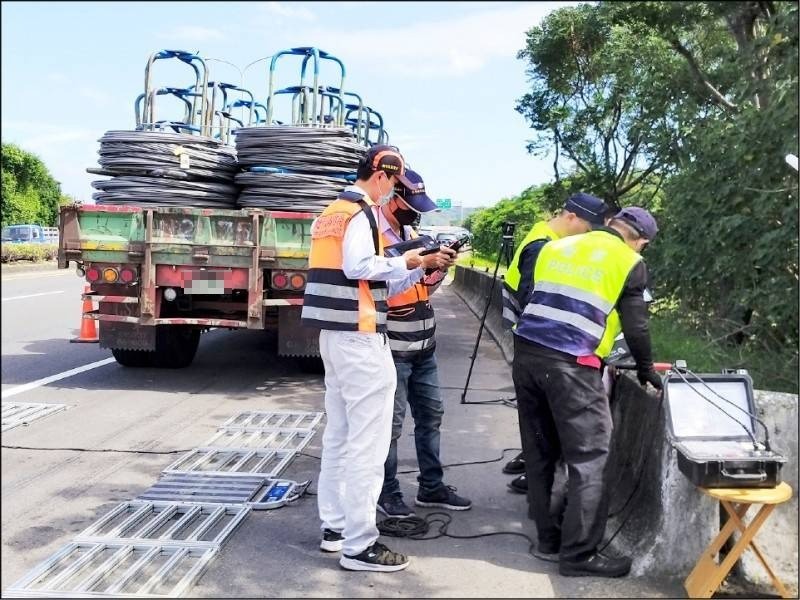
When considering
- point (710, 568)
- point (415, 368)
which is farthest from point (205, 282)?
point (710, 568)

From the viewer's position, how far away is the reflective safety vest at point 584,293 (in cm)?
416

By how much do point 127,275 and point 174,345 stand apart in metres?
1.34

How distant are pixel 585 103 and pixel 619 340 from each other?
665 inches

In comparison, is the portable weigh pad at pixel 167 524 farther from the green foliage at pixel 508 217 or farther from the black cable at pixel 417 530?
the green foliage at pixel 508 217

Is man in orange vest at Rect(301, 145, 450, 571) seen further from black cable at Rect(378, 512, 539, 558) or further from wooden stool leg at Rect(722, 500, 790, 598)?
wooden stool leg at Rect(722, 500, 790, 598)

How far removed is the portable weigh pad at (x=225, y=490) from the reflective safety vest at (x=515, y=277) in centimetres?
169

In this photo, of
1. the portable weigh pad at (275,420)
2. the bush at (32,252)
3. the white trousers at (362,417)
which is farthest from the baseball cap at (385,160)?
the bush at (32,252)

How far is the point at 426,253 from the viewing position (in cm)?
443

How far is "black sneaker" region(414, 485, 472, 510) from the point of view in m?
5.18

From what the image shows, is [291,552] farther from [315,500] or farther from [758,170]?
[758,170]

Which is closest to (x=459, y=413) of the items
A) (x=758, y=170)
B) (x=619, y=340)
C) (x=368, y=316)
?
(x=619, y=340)

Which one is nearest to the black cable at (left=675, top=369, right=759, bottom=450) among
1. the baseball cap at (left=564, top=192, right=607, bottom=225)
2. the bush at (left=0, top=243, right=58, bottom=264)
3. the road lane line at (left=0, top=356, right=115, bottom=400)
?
the baseball cap at (left=564, top=192, right=607, bottom=225)

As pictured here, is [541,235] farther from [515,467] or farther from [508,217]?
[508,217]

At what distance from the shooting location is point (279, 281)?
8.55m
